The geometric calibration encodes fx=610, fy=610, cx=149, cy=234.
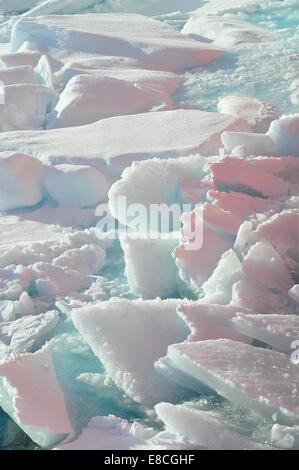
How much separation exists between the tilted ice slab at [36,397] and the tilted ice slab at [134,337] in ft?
0.49

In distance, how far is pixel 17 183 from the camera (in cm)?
273

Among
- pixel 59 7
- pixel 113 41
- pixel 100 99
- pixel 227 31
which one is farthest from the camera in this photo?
pixel 59 7

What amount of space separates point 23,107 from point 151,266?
2009 millimetres

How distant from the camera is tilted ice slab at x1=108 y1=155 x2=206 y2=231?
2.35 m

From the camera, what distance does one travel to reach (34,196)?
2.75m

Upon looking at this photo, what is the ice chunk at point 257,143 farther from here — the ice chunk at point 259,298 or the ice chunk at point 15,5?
the ice chunk at point 15,5

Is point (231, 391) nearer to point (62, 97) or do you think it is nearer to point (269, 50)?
point (62, 97)

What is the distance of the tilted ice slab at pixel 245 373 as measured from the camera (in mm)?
1381

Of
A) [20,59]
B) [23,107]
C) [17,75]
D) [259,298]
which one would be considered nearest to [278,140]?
[259,298]

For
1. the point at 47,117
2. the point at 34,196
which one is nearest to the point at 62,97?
the point at 47,117

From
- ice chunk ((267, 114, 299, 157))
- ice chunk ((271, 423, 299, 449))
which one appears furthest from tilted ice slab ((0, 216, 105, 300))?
ice chunk ((271, 423, 299, 449))
